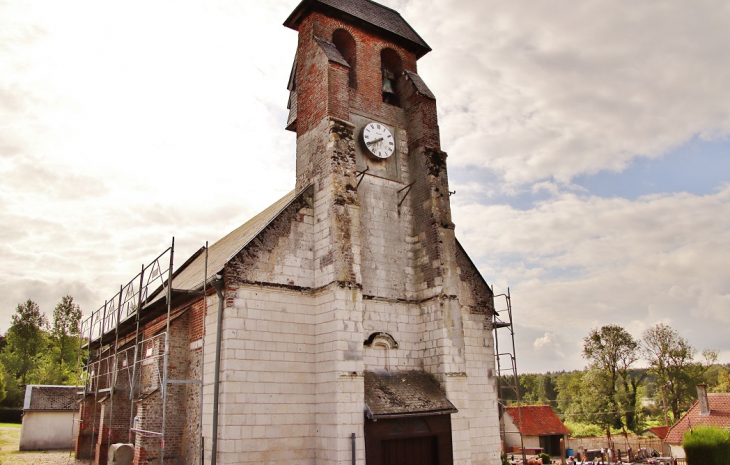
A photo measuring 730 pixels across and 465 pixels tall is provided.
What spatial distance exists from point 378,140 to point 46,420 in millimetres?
28573

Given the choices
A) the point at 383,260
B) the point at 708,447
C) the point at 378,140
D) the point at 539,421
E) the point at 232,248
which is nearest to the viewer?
the point at 383,260

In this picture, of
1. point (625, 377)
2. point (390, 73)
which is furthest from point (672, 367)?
point (390, 73)

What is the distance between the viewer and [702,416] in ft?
A: 105

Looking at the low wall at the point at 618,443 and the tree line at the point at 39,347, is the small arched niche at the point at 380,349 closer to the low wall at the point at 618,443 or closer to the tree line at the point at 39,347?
the low wall at the point at 618,443

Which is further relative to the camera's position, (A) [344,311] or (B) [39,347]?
(B) [39,347]

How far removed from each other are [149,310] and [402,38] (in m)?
12.8

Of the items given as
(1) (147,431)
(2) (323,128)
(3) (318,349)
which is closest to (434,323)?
(3) (318,349)

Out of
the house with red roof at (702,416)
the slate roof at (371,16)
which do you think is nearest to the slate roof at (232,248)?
the slate roof at (371,16)

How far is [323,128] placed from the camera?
15320 mm

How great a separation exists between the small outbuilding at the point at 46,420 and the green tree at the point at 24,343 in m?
20.3

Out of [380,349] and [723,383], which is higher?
[380,349]

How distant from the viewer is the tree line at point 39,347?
48.2m

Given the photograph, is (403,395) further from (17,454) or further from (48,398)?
(48,398)

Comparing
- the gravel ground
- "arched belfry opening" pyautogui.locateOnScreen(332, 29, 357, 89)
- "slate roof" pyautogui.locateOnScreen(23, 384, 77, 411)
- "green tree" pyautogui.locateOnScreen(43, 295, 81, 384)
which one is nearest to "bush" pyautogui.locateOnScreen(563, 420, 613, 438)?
the gravel ground
